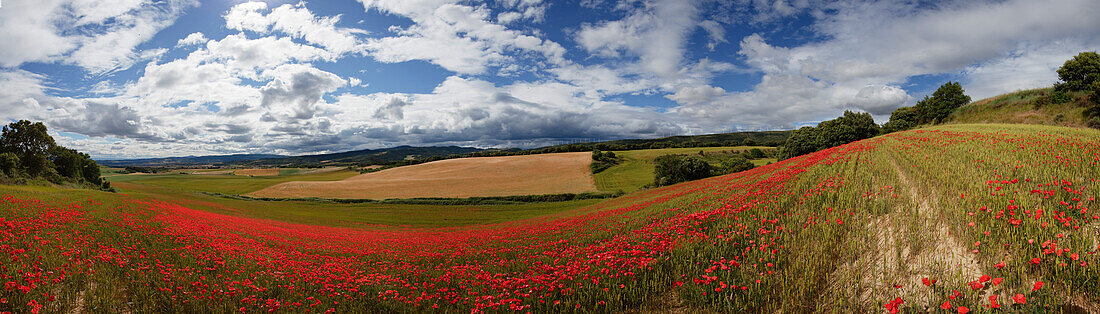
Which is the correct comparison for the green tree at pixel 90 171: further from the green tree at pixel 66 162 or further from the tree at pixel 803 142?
the tree at pixel 803 142

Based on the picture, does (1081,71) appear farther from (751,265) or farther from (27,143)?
(27,143)

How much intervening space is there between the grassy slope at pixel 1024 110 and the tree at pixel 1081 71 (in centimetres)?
121

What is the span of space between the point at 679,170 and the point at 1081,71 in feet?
153

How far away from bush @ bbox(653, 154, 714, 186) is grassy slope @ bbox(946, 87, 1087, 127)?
1527 inches

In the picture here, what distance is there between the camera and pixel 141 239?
1113cm

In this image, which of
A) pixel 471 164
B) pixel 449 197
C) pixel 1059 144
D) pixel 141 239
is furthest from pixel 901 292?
pixel 471 164

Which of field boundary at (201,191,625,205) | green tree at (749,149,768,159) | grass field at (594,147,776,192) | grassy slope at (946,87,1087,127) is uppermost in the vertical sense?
grassy slope at (946,87,1087,127)

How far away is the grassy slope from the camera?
4469 cm

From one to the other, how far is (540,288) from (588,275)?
863 mm

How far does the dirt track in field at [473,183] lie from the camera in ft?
206

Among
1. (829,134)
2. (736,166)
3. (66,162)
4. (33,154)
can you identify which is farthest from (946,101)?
(66,162)

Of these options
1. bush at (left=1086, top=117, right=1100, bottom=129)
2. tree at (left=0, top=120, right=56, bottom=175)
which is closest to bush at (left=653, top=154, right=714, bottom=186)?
bush at (left=1086, top=117, right=1100, bottom=129)

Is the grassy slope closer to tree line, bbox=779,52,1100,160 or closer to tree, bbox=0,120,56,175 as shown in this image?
tree line, bbox=779,52,1100,160

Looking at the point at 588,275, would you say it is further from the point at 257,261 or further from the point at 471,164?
the point at 471,164
